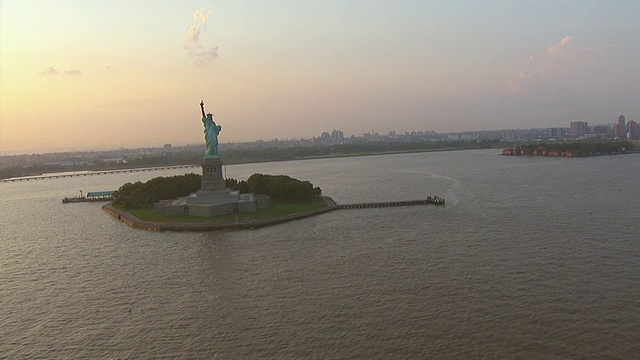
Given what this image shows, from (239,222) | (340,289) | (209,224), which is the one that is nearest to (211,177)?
(209,224)

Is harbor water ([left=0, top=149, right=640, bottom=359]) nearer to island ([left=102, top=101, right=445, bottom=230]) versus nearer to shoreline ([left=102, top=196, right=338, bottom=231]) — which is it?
shoreline ([left=102, top=196, right=338, bottom=231])

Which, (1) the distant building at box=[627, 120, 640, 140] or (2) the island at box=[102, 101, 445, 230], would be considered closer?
(2) the island at box=[102, 101, 445, 230]

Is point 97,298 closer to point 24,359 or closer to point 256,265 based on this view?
point 24,359

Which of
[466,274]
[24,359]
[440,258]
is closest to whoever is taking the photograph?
[24,359]

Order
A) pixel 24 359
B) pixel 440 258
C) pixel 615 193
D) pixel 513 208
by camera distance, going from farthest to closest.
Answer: pixel 615 193
pixel 513 208
pixel 440 258
pixel 24 359

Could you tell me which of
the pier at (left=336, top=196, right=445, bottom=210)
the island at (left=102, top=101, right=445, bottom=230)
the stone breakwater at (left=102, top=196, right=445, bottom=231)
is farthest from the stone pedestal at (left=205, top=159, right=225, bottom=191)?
the pier at (left=336, top=196, right=445, bottom=210)

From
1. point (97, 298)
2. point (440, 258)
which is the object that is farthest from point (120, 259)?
point (440, 258)
